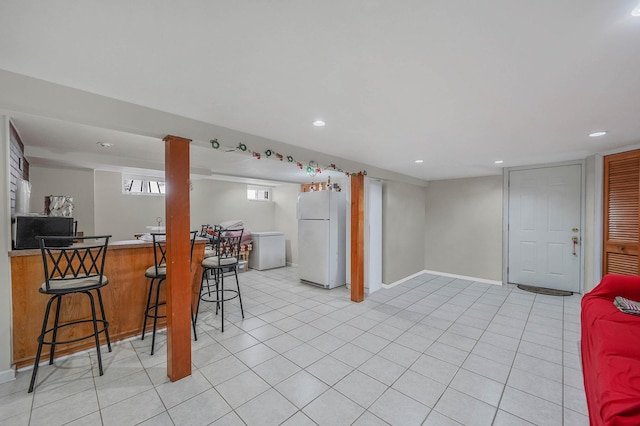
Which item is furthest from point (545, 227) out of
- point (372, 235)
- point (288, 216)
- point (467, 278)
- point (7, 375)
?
point (7, 375)

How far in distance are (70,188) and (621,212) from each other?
827 cm

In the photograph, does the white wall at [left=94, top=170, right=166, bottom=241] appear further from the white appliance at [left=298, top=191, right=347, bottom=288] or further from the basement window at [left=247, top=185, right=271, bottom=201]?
the white appliance at [left=298, top=191, right=347, bottom=288]

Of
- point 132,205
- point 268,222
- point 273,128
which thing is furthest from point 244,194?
point 273,128

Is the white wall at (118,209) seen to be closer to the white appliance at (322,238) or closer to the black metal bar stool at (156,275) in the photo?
the black metal bar stool at (156,275)

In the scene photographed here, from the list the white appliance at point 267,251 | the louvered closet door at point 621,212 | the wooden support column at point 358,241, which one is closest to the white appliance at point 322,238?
the wooden support column at point 358,241

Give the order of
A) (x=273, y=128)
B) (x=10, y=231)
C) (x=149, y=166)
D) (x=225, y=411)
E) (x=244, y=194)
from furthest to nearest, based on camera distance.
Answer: (x=244, y=194) → (x=149, y=166) → (x=273, y=128) → (x=10, y=231) → (x=225, y=411)

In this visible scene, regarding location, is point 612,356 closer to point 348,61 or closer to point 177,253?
point 348,61

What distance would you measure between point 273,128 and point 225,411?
2.37 meters

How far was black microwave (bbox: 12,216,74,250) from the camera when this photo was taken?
2209 mm

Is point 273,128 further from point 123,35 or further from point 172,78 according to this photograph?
point 123,35

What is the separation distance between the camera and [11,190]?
223cm

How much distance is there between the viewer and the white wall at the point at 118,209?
4805mm

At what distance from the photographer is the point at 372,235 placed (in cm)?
461

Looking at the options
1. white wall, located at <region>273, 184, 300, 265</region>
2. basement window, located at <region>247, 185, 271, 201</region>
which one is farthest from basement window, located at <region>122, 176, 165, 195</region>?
white wall, located at <region>273, 184, 300, 265</region>
